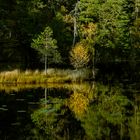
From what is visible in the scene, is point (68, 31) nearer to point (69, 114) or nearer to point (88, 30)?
point (88, 30)

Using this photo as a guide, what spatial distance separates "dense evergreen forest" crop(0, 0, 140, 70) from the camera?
43750 millimetres

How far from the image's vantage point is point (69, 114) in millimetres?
19688

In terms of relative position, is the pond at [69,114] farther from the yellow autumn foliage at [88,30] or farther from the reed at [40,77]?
the yellow autumn foliage at [88,30]

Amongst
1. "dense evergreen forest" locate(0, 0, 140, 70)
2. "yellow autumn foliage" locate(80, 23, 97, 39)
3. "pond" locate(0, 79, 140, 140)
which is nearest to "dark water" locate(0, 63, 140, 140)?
"pond" locate(0, 79, 140, 140)

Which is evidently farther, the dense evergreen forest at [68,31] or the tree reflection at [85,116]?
the dense evergreen forest at [68,31]

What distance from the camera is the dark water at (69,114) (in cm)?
1555

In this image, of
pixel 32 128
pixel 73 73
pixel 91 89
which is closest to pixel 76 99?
pixel 91 89

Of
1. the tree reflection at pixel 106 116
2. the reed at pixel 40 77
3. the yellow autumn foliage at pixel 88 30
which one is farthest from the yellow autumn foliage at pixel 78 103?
the yellow autumn foliage at pixel 88 30

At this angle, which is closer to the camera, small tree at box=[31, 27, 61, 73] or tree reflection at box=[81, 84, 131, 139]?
tree reflection at box=[81, 84, 131, 139]

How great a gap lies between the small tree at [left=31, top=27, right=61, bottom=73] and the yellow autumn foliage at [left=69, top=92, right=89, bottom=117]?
1253 cm

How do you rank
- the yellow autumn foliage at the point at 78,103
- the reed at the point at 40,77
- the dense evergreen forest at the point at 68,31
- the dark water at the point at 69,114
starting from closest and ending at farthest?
the dark water at the point at 69,114 → the yellow autumn foliage at the point at 78,103 → the reed at the point at 40,77 → the dense evergreen forest at the point at 68,31

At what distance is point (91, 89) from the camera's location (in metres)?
29.4

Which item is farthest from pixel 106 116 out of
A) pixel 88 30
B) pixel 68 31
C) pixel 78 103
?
pixel 68 31

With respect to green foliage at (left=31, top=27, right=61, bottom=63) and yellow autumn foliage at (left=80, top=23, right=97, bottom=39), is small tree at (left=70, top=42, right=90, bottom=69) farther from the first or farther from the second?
→ yellow autumn foliage at (left=80, top=23, right=97, bottom=39)
